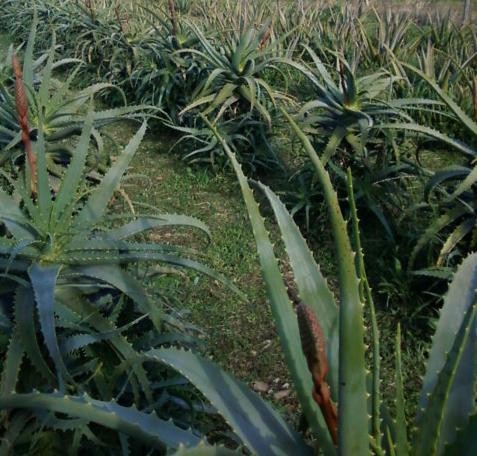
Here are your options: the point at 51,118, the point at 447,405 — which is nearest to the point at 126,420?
the point at 447,405

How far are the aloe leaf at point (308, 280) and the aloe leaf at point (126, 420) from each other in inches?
15.0

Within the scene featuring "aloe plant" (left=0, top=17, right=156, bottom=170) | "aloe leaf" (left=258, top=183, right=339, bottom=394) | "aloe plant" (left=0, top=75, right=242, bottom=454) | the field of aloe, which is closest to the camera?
the field of aloe

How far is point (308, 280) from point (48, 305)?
888mm

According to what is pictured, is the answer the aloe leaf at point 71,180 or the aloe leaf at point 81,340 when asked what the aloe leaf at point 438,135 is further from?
the aloe leaf at point 81,340

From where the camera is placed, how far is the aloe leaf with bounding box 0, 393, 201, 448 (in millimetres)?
1391

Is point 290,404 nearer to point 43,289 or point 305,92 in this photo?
point 43,289

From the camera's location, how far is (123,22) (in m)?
6.95

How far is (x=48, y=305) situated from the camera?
197 cm

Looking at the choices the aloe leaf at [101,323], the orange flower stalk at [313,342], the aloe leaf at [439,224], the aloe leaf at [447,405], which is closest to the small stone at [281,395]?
the aloe leaf at [101,323]

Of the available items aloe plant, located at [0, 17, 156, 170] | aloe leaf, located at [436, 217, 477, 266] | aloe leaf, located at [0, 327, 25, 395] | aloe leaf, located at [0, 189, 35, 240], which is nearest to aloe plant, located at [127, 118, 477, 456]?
aloe leaf, located at [0, 327, 25, 395]

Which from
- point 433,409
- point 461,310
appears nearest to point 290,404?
point 461,310

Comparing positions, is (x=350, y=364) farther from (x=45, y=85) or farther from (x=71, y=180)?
(x=45, y=85)

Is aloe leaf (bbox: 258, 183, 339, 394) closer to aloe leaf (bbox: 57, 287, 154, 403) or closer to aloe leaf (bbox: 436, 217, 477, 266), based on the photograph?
aloe leaf (bbox: 57, 287, 154, 403)

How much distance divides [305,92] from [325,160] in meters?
2.52
